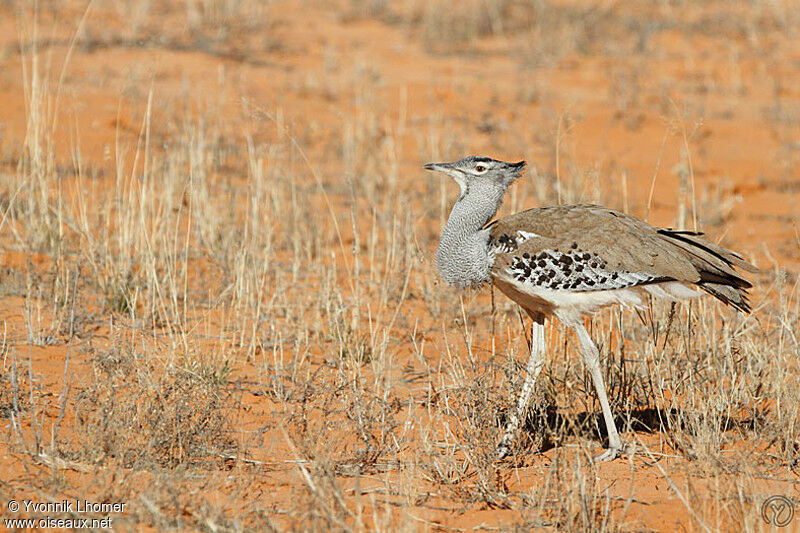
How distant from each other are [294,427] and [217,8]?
406 inches

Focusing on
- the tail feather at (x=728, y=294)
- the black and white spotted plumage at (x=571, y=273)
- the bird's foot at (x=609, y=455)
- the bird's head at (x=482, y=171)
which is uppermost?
the bird's head at (x=482, y=171)

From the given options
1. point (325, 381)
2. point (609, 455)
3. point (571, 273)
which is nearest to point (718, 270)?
point (571, 273)

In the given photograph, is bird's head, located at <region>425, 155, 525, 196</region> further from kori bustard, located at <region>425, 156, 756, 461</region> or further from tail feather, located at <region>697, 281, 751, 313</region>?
tail feather, located at <region>697, 281, 751, 313</region>

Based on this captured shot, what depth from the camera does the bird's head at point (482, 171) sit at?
4258mm

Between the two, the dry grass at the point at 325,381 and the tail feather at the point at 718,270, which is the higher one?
the tail feather at the point at 718,270

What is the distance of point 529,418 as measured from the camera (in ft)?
14.6

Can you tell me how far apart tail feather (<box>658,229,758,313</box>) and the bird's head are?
2.43ft

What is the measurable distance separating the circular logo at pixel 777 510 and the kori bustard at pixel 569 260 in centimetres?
80

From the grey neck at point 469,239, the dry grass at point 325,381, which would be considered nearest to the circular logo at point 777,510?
the dry grass at point 325,381

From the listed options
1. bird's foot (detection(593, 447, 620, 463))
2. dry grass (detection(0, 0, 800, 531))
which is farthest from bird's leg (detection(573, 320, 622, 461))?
dry grass (detection(0, 0, 800, 531))

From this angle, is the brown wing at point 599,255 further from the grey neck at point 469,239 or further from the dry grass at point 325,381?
the dry grass at point 325,381

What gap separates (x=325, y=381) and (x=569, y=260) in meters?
1.47

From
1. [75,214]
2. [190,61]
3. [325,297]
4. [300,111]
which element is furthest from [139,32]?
[325,297]

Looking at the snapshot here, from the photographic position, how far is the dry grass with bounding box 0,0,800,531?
3547 millimetres
